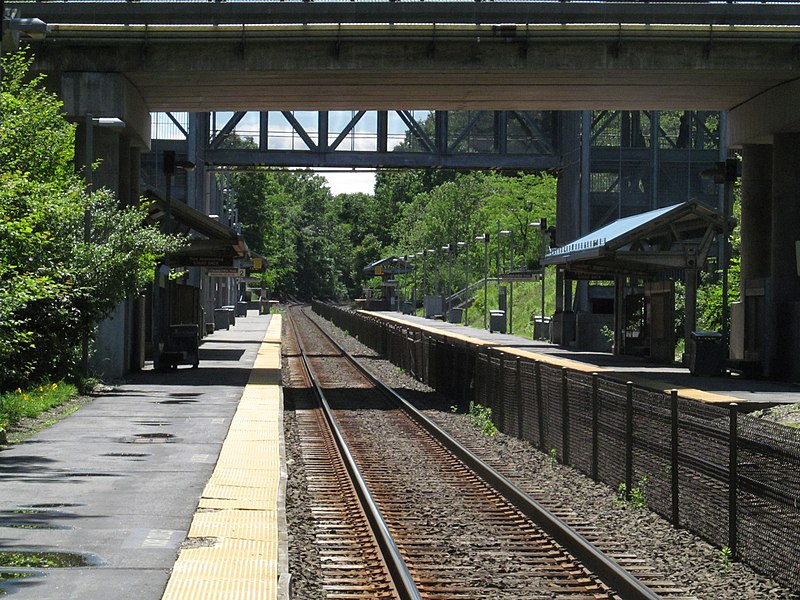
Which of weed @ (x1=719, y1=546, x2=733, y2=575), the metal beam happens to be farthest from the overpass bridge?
the metal beam

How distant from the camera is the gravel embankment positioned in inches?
428

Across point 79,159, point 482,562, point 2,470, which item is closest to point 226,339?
point 79,159

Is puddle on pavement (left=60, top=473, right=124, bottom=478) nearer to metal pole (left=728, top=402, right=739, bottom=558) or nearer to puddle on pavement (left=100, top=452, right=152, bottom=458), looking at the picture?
puddle on pavement (left=100, top=452, right=152, bottom=458)

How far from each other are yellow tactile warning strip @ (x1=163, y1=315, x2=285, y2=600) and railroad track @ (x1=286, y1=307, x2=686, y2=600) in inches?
22.1

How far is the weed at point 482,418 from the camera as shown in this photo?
24.0 metres

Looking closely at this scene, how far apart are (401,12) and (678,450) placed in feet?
71.2

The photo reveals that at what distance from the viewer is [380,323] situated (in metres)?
55.9

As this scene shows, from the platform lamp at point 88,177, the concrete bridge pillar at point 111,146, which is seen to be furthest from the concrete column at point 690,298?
the platform lamp at point 88,177

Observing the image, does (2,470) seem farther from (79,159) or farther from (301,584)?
(79,159)

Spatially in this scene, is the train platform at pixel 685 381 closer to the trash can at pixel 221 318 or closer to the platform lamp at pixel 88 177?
the platform lamp at pixel 88 177

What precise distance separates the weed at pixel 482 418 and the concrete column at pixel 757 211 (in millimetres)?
13771

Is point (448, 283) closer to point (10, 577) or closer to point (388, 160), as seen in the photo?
point (388, 160)

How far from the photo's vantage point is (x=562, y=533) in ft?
42.0

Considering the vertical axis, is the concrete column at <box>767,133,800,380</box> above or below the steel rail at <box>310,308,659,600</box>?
above
